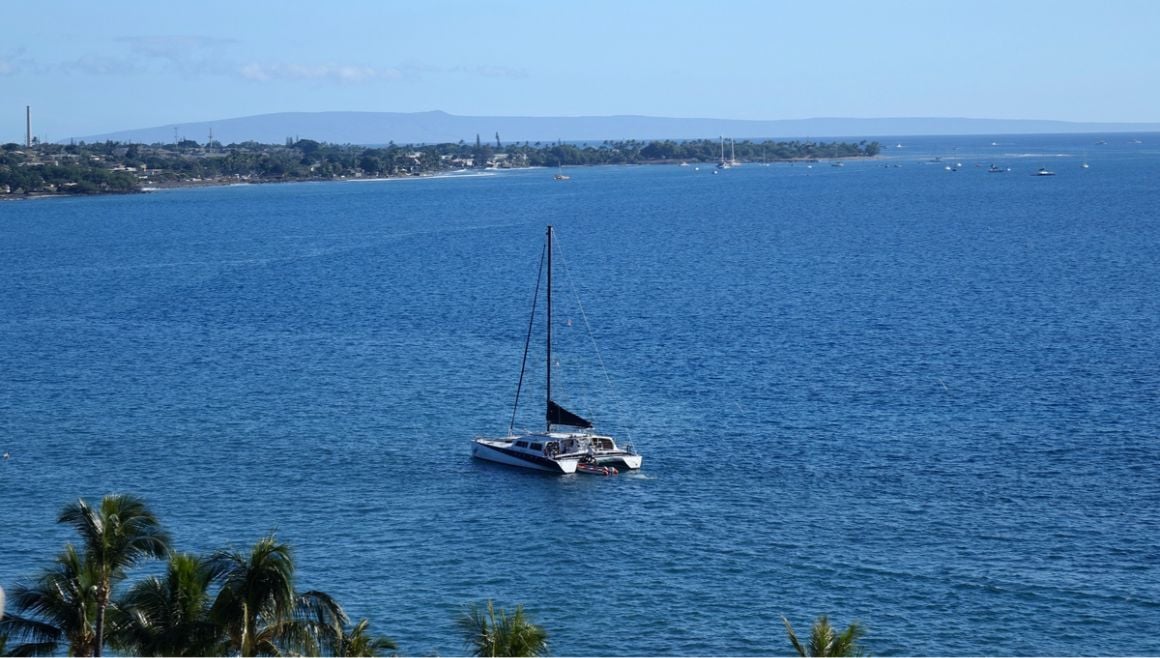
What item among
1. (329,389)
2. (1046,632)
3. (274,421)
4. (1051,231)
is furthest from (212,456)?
(1051,231)

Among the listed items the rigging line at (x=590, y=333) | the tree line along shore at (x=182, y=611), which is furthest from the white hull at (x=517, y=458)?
the tree line along shore at (x=182, y=611)

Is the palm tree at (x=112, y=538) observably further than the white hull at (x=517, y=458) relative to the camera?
No

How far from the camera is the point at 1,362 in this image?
76.8 metres

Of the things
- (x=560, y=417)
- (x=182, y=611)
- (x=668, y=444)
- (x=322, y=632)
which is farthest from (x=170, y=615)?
(x=668, y=444)

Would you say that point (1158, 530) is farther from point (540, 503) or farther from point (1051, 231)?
point (1051, 231)

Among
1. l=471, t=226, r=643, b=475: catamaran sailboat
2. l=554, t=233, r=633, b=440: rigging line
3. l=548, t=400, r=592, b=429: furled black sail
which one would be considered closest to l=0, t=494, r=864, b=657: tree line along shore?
l=471, t=226, r=643, b=475: catamaran sailboat

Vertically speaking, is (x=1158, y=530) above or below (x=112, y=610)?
below

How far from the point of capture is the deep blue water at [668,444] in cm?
3938

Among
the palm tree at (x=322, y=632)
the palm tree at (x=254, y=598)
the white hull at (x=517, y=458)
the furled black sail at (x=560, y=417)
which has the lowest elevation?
the white hull at (x=517, y=458)

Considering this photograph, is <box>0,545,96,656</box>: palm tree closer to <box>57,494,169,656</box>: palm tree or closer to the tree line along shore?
the tree line along shore

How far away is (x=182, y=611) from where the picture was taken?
24078 mm

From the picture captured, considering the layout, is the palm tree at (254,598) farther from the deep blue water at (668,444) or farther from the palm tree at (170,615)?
the deep blue water at (668,444)

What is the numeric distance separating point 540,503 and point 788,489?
8.34 m

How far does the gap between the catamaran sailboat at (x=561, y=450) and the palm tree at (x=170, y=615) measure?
29046mm
